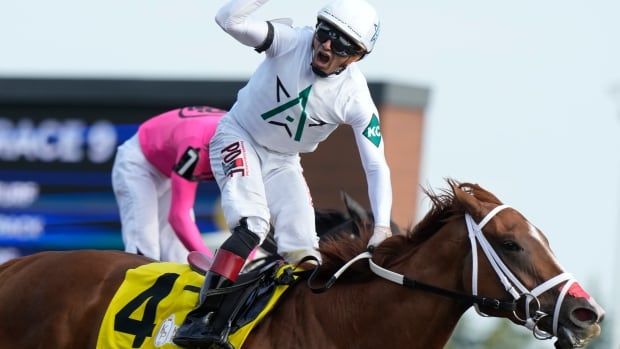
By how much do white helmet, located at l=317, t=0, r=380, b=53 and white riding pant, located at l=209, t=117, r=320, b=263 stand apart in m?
0.69

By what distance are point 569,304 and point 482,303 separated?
0.37 metres

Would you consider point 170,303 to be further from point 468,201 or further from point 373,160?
point 468,201

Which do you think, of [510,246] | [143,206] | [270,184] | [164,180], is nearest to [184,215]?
[143,206]

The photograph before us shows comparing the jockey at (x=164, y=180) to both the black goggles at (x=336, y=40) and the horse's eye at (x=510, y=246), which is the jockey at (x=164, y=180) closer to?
the black goggles at (x=336, y=40)

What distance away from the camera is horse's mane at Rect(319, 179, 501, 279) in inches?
214

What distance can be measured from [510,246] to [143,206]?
3.66 metres

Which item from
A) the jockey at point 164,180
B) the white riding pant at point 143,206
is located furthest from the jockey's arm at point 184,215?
the white riding pant at point 143,206

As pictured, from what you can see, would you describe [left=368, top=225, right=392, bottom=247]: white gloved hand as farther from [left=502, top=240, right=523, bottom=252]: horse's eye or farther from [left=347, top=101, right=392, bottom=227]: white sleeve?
[left=502, top=240, right=523, bottom=252]: horse's eye

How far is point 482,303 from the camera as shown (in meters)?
5.18

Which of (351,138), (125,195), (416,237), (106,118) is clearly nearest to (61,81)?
(106,118)

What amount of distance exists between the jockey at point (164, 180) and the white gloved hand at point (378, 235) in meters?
2.38

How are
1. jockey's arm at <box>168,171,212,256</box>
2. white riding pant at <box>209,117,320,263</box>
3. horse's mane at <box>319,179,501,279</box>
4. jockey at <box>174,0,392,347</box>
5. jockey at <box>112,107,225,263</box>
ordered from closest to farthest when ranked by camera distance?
horse's mane at <box>319,179,501,279</box> < jockey at <box>174,0,392,347</box> < white riding pant at <box>209,117,320,263</box> < jockey's arm at <box>168,171,212,256</box> < jockey at <box>112,107,225,263</box>

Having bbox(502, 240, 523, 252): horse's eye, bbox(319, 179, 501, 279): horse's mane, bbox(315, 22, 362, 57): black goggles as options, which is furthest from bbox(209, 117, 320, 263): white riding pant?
bbox(502, 240, 523, 252): horse's eye

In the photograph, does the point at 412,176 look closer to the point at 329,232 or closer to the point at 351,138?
the point at 351,138
